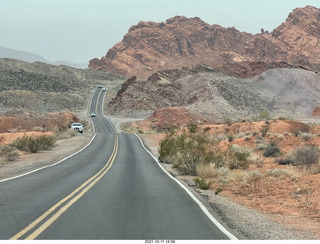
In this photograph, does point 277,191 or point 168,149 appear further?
point 168,149

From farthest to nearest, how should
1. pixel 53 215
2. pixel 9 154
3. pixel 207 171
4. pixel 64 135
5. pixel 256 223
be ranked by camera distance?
pixel 64 135 < pixel 9 154 < pixel 207 171 < pixel 256 223 < pixel 53 215

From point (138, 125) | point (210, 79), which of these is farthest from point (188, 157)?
point (210, 79)

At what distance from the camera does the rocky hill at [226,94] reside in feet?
304

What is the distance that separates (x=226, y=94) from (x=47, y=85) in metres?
78.3

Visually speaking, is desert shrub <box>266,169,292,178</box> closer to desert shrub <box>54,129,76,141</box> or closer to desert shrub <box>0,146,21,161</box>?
desert shrub <box>0,146,21,161</box>

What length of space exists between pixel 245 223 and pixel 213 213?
3.12ft

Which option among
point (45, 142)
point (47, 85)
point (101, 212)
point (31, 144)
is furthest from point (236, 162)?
point (47, 85)

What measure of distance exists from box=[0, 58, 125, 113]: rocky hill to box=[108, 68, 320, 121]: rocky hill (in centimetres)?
2092

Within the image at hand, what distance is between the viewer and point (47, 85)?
149m

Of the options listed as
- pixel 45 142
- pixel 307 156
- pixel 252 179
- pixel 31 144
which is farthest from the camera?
pixel 45 142

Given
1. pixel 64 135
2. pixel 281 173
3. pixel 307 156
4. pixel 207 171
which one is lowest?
pixel 64 135

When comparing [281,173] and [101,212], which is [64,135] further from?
[101,212]

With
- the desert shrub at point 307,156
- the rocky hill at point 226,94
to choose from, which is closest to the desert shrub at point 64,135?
the rocky hill at point 226,94

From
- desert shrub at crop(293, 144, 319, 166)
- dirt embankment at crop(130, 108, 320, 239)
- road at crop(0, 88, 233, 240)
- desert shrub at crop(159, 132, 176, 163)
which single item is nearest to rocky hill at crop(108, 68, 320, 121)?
desert shrub at crop(159, 132, 176, 163)
